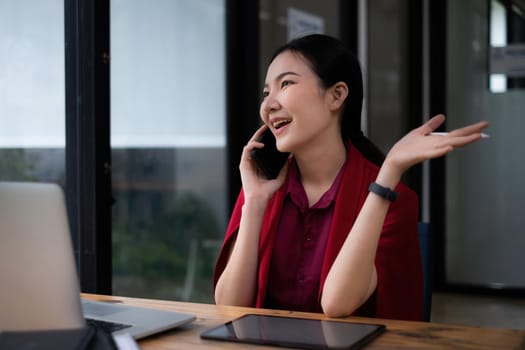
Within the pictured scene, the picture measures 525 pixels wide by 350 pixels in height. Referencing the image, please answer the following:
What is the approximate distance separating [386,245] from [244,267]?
33 cm

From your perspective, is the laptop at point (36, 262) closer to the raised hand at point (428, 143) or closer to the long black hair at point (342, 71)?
the raised hand at point (428, 143)

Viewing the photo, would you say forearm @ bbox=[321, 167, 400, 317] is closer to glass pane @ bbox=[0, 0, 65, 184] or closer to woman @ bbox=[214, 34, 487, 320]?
woman @ bbox=[214, 34, 487, 320]

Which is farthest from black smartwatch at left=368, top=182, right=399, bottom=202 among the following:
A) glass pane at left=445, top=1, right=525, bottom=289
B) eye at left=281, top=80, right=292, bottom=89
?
glass pane at left=445, top=1, right=525, bottom=289

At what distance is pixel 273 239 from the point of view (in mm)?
1694

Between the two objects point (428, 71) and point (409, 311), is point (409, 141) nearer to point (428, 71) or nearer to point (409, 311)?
point (409, 311)

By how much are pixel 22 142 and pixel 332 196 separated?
0.98 meters

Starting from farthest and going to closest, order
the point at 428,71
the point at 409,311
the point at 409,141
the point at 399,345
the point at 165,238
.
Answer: the point at 428,71 < the point at 165,238 < the point at 409,311 < the point at 409,141 < the point at 399,345

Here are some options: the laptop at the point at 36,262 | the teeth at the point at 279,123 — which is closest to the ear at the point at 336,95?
the teeth at the point at 279,123

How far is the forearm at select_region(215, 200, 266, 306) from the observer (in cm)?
165

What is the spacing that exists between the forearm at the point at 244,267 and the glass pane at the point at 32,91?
0.78 metres

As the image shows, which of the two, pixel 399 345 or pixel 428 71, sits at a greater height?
pixel 428 71

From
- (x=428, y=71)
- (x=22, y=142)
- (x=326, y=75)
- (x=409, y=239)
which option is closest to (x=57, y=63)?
(x=22, y=142)

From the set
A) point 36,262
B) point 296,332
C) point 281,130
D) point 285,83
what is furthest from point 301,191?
point 36,262

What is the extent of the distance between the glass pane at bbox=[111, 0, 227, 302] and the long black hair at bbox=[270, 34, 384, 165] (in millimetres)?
995
